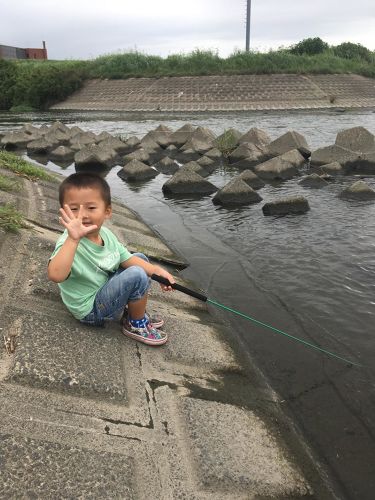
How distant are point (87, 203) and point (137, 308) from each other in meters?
0.90

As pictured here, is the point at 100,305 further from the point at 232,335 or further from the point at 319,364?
the point at 319,364

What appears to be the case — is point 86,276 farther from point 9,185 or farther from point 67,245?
point 9,185

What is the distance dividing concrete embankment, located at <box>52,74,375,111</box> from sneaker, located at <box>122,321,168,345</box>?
35.1 meters

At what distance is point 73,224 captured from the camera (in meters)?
2.78

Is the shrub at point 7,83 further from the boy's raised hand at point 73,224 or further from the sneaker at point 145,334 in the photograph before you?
the boy's raised hand at point 73,224

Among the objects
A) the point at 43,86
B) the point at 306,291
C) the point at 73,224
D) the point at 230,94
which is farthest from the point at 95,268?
the point at 43,86

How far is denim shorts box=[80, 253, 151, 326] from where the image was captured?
3184mm

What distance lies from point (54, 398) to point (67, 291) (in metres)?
0.90

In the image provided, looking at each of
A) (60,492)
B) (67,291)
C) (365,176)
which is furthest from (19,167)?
(365,176)

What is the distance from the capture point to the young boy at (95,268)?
285 cm

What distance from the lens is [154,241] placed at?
692 centimetres

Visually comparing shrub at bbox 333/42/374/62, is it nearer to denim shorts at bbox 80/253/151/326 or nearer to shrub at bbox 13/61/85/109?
shrub at bbox 13/61/85/109

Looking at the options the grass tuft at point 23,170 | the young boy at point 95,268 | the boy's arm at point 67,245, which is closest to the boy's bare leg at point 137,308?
the young boy at point 95,268

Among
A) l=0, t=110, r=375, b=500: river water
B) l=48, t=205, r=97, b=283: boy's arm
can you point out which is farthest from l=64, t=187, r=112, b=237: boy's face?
l=0, t=110, r=375, b=500: river water
